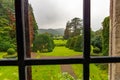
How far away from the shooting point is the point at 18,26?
0.77m

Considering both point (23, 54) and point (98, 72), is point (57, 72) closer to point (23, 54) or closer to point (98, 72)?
point (98, 72)

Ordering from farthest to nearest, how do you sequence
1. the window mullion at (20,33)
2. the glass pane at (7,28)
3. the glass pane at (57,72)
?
1. the glass pane at (57,72)
2. the glass pane at (7,28)
3. the window mullion at (20,33)

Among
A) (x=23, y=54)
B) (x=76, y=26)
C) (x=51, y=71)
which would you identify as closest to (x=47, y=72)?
(x=51, y=71)

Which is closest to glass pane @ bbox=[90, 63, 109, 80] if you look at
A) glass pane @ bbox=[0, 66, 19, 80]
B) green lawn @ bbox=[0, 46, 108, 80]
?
green lawn @ bbox=[0, 46, 108, 80]

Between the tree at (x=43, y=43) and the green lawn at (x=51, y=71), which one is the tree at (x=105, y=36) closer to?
the green lawn at (x=51, y=71)

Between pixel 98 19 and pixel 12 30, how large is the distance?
50cm

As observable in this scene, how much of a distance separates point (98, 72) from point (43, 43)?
1.46 feet

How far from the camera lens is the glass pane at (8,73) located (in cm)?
117

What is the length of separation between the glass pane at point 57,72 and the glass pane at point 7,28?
0.18 meters

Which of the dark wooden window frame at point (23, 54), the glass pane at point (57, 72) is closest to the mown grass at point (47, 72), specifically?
the glass pane at point (57, 72)

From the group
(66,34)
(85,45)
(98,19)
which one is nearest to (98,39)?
(98,19)

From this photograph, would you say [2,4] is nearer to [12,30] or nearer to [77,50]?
[12,30]

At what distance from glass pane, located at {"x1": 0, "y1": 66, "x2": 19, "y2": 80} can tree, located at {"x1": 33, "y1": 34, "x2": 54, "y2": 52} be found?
0.51 feet

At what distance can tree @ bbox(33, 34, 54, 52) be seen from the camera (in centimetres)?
124
